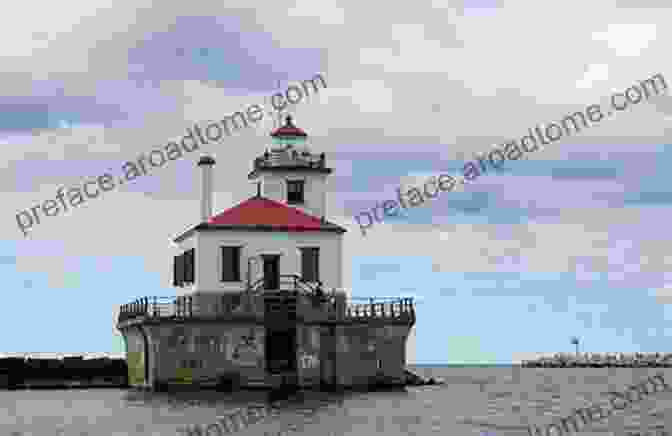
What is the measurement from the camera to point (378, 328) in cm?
5691

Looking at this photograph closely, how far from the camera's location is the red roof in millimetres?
57531

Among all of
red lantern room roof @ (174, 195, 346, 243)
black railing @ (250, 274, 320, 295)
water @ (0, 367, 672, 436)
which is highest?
red lantern room roof @ (174, 195, 346, 243)

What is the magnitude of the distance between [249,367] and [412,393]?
7.96 meters

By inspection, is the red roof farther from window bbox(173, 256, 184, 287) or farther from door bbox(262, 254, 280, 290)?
window bbox(173, 256, 184, 287)

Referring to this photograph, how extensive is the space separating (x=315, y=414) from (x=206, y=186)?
1389 centimetres

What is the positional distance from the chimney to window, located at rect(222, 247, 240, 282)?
5.47ft

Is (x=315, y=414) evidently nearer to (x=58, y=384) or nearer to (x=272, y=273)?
(x=272, y=273)

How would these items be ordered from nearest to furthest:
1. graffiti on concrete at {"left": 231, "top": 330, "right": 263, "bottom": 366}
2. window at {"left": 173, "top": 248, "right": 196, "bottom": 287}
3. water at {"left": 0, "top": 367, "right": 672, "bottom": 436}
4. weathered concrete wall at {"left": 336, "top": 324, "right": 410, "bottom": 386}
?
water at {"left": 0, "top": 367, "right": 672, "bottom": 436} → graffiti on concrete at {"left": 231, "top": 330, "right": 263, "bottom": 366} → weathered concrete wall at {"left": 336, "top": 324, "right": 410, "bottom": 386} → window at {"left": 173, "top": 248, "right": 196, "bottom": 287}

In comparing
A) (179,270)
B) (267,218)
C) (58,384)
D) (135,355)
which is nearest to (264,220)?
(267,218)

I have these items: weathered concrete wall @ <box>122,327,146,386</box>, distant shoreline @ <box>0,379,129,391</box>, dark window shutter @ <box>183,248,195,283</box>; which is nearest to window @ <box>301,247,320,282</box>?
dark window shutter @ <box>183,248,195,283</box>

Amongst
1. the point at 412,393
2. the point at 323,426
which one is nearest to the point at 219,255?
the point at 412,393

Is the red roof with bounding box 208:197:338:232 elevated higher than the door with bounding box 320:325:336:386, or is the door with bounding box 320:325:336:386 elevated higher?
the red roof with bounding box 208:197:338:232

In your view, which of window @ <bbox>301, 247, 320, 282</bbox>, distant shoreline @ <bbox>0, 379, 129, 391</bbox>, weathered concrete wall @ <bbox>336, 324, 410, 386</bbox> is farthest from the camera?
distant shoreline @ <bbox>0, 379, 129, 391</bbox>

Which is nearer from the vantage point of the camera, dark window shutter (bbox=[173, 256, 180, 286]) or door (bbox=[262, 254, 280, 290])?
door (bbox=[262, 254, 280, 290])
